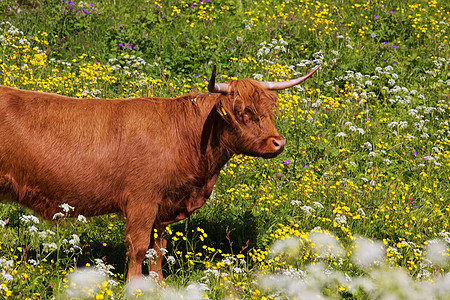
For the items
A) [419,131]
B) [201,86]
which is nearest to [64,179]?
[201,86]

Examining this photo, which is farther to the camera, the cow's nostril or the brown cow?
the cow's nostril

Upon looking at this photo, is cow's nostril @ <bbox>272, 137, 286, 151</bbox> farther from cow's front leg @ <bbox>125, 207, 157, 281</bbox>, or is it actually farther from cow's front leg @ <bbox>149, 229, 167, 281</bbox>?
cow's front leg @ <bbox>149, 229, 167, 281</bbox>

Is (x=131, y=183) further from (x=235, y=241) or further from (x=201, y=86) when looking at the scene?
(x=201, y=86)

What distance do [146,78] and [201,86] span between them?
2.98 feet

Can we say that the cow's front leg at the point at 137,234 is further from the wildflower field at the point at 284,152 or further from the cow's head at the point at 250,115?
the cow's head at the point at 250,115

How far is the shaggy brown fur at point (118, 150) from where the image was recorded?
512 cm

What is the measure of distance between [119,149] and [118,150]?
13 millimetres

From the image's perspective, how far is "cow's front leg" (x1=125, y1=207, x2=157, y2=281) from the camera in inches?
206

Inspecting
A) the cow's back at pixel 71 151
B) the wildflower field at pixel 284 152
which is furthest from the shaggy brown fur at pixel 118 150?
the wildflower field at pixel 284 152

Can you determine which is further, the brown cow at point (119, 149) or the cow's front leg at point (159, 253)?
the cow's front leg at point (159, 253)

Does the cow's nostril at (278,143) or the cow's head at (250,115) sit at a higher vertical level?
the cow's head at (250,115)

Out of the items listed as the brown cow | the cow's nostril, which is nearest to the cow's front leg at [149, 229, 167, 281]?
the brown cow

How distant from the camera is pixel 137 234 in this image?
527 centimetres

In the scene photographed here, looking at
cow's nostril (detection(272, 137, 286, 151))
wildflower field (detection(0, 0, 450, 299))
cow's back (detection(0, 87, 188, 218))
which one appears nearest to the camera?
wildflower field (detection(0, 0, 450, 299))
